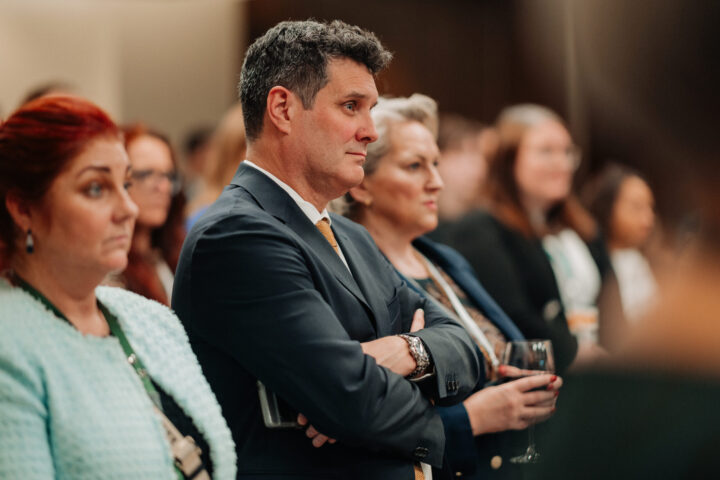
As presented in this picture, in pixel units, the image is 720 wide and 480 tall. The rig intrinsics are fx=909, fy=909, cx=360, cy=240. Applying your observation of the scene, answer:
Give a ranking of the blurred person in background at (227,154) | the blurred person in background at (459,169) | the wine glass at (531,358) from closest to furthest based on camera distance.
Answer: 1. the wine glass at (531,358)
2. the blurred person in background at (227,154)
3. the blurred person in background at (459,169)

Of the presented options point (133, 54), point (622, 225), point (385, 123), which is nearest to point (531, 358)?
point (385, 123)

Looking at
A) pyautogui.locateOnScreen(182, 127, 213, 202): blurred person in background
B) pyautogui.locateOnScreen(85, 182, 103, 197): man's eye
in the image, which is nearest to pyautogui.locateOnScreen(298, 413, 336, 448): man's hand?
pyautogui.locateOnScreen(85, 182, 103, 197): man's eye

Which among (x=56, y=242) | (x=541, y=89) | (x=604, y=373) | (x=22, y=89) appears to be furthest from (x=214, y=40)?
(x=604, y=373)

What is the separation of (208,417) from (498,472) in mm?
1275

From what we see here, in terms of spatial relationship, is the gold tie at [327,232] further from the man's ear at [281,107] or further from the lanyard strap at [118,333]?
the lanyard strap at [118,333]

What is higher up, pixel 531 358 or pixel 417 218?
pixel 417 218

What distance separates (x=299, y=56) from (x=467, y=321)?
115cm

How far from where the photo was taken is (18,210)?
1.77 meters

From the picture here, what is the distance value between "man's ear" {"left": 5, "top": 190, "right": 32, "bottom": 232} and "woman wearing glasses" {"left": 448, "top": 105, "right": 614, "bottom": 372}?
2.41 m

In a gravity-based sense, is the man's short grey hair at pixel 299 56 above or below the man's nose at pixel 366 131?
above

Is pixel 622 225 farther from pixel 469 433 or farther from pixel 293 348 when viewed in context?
pixel 293 348

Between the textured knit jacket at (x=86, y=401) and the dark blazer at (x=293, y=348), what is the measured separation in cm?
16

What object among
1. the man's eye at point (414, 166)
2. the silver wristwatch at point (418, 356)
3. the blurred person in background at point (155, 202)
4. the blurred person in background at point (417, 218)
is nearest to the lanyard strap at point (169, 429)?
the silver wristwatch at point (418, 356)

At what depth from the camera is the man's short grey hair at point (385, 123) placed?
312cm
